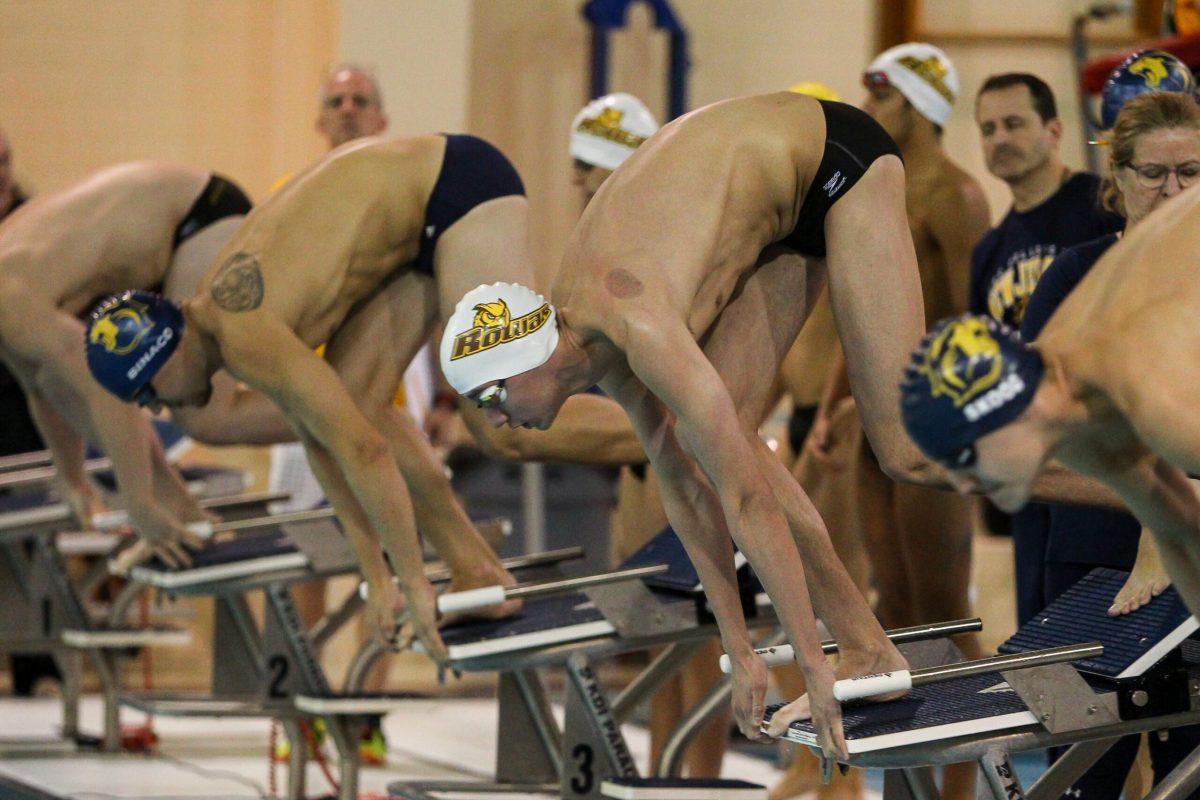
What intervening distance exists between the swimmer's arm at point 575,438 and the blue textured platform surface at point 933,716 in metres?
1.67

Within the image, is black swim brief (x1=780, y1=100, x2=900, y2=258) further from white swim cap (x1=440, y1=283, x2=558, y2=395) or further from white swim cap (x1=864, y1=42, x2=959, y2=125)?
white swim cap (x1=864, y1=42, x2=959, y2=125)

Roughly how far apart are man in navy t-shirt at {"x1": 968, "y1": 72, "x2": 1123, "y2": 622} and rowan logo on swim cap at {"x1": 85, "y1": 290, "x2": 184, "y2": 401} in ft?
7.27

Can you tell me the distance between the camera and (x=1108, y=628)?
10.4 ft

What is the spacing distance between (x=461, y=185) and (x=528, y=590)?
113 cm

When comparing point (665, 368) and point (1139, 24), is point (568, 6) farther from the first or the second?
point (665, 368)

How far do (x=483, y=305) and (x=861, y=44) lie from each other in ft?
19.6

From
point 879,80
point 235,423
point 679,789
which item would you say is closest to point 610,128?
point 879,80

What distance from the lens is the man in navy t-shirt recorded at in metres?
4.38

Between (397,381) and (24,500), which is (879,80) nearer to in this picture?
(397,381)

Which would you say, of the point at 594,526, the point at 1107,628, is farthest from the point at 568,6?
the point at 1107,628

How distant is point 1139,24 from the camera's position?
29.4ft

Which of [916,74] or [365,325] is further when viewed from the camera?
[916,74]

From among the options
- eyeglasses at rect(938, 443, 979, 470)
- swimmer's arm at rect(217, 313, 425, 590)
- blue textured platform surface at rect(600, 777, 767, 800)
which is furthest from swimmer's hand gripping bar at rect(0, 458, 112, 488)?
eyeglasses at rect(938, 443, 979, 470)

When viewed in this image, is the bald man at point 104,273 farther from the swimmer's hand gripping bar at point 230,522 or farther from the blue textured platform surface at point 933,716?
the blue textured platform surface at point 933,716
